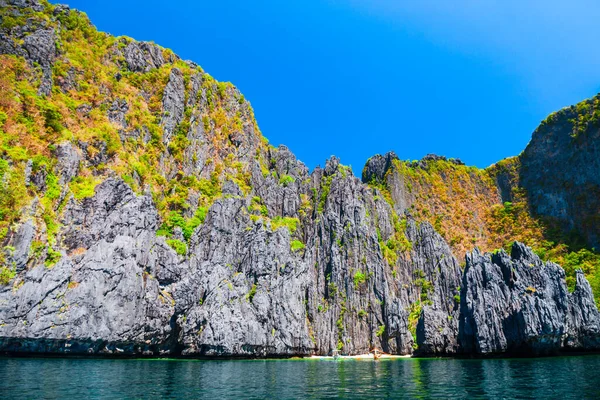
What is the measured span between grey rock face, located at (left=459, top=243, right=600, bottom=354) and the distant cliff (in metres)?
0.28

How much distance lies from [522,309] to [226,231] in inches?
2329

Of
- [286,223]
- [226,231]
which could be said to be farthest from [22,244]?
[286,223]

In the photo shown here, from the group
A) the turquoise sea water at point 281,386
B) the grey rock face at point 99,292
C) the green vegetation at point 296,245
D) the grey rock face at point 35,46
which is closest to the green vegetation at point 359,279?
the green vegetation at point 296,245

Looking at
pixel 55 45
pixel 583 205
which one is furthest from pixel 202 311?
pixel 583 205

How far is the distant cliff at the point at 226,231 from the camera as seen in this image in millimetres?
60875

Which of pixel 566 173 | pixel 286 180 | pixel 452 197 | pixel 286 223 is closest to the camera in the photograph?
pixel 286 223

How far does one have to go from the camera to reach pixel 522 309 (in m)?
67.1

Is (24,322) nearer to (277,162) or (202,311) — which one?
(202,311)

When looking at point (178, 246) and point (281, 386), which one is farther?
point (178, 246)

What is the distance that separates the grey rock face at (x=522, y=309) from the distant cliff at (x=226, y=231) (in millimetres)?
277

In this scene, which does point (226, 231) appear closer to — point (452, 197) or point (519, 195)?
point (452, 197)

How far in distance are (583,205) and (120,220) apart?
116 metres

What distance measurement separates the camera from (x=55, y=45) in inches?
3290

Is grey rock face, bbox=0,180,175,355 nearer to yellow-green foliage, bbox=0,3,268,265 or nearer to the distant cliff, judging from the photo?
the distant cliff
